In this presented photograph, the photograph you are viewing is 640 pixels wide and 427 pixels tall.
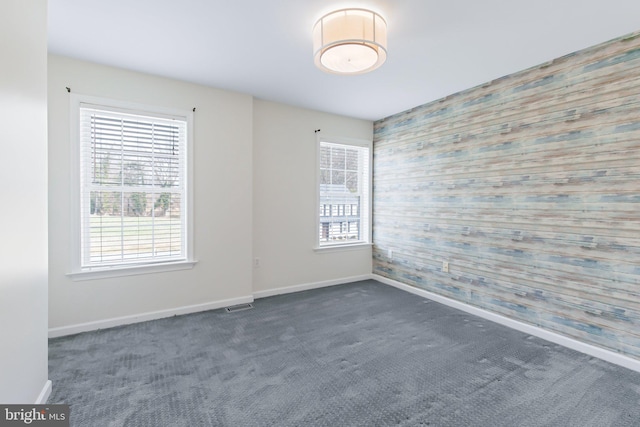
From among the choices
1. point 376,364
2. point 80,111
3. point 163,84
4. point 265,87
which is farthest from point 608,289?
point 80,111

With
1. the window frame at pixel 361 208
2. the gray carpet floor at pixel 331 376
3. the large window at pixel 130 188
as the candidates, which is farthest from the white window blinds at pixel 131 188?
the window frame at pixel 361 208

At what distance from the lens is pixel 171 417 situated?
167cm

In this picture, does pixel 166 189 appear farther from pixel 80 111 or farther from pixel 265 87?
pixel 265 87

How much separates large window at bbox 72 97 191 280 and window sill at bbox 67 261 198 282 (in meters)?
0.03

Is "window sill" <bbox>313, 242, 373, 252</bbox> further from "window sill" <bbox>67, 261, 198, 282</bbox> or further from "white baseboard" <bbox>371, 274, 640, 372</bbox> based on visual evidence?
"window sill" <bbox>67, 261, 198, 282</bbox>

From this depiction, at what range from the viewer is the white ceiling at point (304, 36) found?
1.95 meters

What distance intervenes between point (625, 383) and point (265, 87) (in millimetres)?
4016

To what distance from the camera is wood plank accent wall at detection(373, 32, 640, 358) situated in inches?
89.0

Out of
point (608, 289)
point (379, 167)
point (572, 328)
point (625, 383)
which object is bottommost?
Result: point (625, 383)

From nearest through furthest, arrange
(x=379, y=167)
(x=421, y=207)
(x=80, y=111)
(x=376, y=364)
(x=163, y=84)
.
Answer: (x=376, y=364) → (x=80, y=111) → (x=163, y=84) → (x=421, y=207) → (x=379, y=167)

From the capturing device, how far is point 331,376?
82.3 inches

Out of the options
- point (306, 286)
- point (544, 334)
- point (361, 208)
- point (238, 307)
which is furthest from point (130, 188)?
point (544, 334)

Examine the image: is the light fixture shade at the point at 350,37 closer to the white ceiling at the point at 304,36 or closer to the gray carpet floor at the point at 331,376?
the white ceiling at the point at 304,36

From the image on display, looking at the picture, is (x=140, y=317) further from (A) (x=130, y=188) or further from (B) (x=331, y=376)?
(B) (x=331, y=376)
